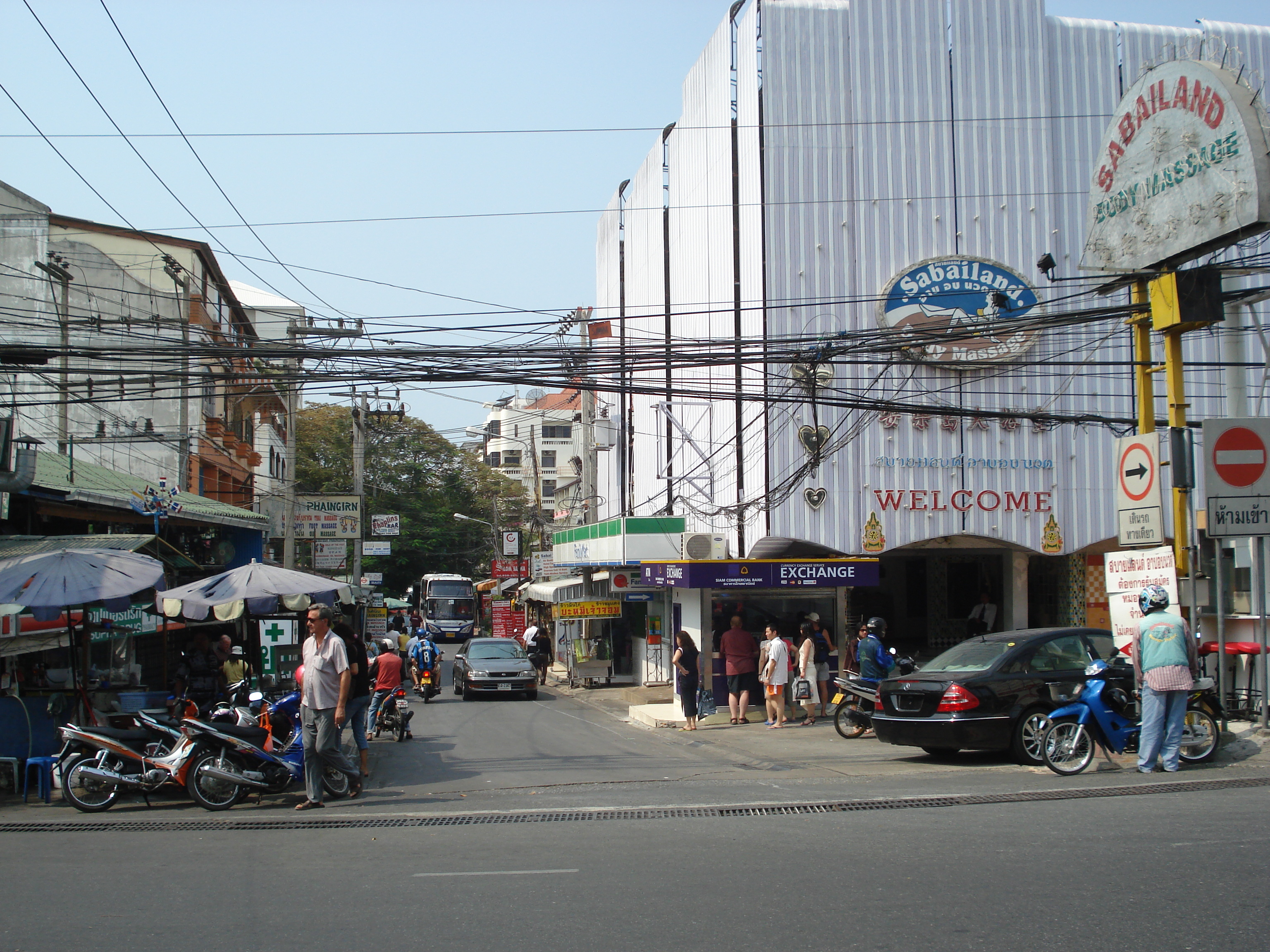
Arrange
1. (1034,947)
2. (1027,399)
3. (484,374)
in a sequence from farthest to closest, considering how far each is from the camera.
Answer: (1027,399) < (484,374) < (1034,947)

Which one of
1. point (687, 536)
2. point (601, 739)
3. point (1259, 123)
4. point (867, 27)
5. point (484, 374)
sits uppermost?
point (867, 27)

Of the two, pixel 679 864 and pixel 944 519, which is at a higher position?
pixel 944 519

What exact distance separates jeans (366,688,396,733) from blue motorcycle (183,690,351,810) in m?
4.69

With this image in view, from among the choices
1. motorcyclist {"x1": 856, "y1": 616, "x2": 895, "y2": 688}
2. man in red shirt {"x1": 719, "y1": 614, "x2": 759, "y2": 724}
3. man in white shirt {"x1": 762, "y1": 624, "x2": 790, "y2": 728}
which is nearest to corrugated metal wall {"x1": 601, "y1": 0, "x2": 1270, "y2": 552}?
man in red shirt {"x1": 719, "y1": 614, "x2": 759, "y2": 724}

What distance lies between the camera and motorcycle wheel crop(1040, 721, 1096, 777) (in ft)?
35.0

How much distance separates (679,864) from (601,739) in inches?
417

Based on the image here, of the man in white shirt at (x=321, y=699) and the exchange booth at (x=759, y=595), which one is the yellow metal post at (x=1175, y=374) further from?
the man in white shirt at (x=321, y=699)

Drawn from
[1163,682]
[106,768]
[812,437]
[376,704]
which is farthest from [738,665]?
[106,768]

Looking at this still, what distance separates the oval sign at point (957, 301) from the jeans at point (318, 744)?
54.2 ft

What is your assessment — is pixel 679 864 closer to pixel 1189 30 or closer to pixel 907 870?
pixel 907 870

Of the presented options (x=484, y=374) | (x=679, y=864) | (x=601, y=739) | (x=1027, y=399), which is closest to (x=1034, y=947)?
(x=679, y=864)

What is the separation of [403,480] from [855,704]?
5126 cm

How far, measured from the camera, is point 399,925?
5.57 metres

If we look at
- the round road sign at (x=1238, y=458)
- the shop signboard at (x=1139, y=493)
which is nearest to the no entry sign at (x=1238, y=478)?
the round road sign at (x=1238, y=458)
